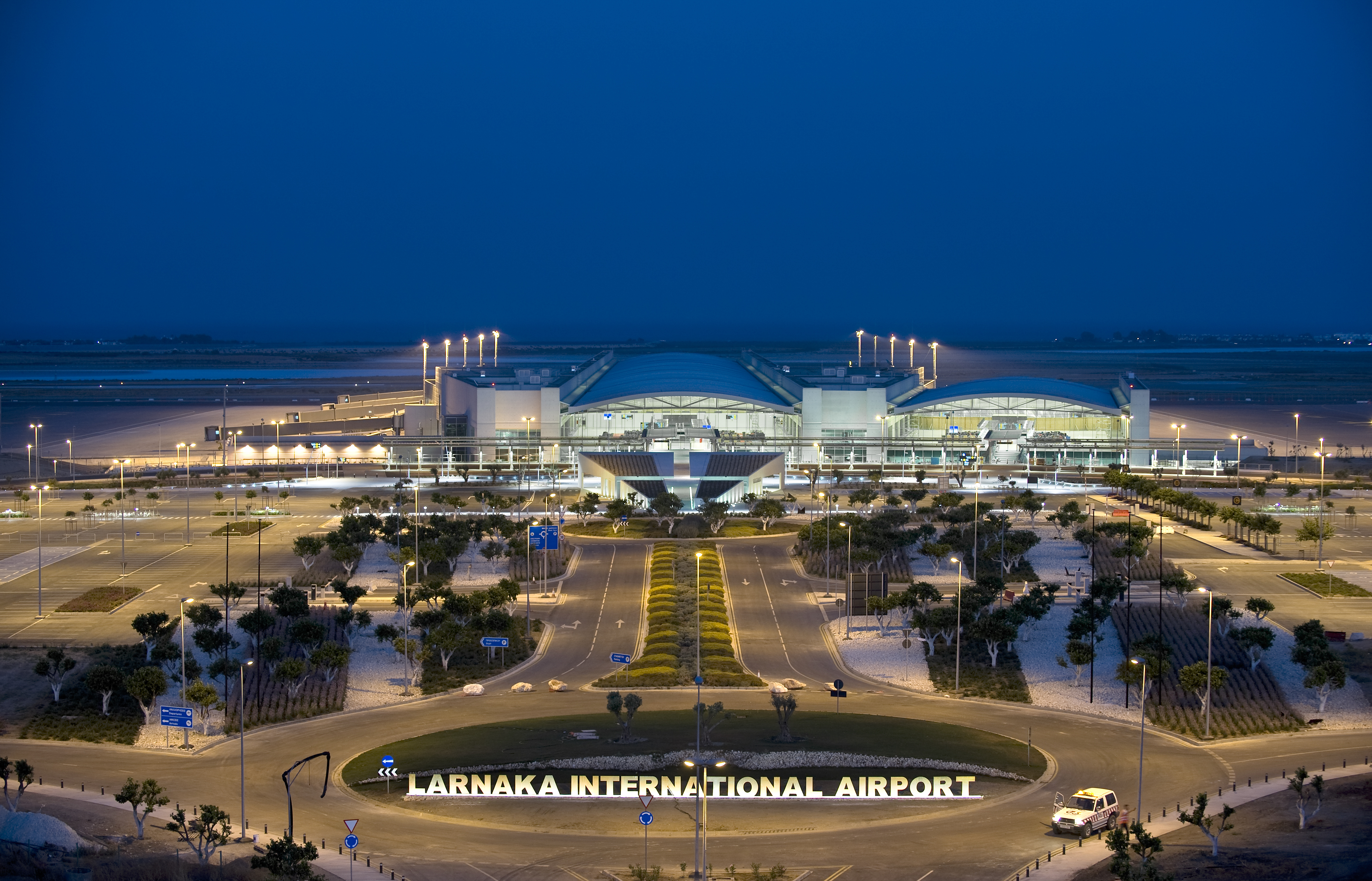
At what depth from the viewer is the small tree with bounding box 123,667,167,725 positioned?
4650 centimetres

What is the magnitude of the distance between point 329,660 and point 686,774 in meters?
16.6

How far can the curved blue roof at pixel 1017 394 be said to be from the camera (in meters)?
113

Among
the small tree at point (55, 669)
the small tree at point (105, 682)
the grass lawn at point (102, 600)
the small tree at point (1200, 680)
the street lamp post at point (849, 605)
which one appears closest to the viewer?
the small tree at point (105, 682)

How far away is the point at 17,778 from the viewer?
3884cm

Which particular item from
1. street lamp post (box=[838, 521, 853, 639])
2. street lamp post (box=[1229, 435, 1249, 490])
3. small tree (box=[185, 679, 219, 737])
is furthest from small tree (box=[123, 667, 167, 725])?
street lamp post (box=[1229, 435, 1249, 490])

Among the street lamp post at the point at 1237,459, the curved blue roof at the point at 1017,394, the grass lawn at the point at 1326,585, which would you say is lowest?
the grass lawn at the point at 1326,585

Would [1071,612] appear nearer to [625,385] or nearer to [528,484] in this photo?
[528,484]

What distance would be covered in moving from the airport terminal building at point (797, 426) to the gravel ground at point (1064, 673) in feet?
150

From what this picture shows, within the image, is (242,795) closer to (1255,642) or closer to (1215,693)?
(1215,693)

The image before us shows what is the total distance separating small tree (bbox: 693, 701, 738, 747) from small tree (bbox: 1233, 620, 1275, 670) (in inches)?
768

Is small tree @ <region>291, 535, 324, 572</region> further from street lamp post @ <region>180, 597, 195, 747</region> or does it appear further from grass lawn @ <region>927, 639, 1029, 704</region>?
grass lawn @ <region>927, 639, 1029, 704</region>

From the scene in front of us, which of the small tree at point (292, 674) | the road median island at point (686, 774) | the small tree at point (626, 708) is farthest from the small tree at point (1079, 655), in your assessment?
the small tree at point (292, 674)

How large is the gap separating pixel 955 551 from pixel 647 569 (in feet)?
49.3

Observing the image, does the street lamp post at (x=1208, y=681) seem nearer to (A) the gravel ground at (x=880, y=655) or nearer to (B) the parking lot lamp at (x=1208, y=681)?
(B) the parking lot lamp at (x=1208, y=681)
